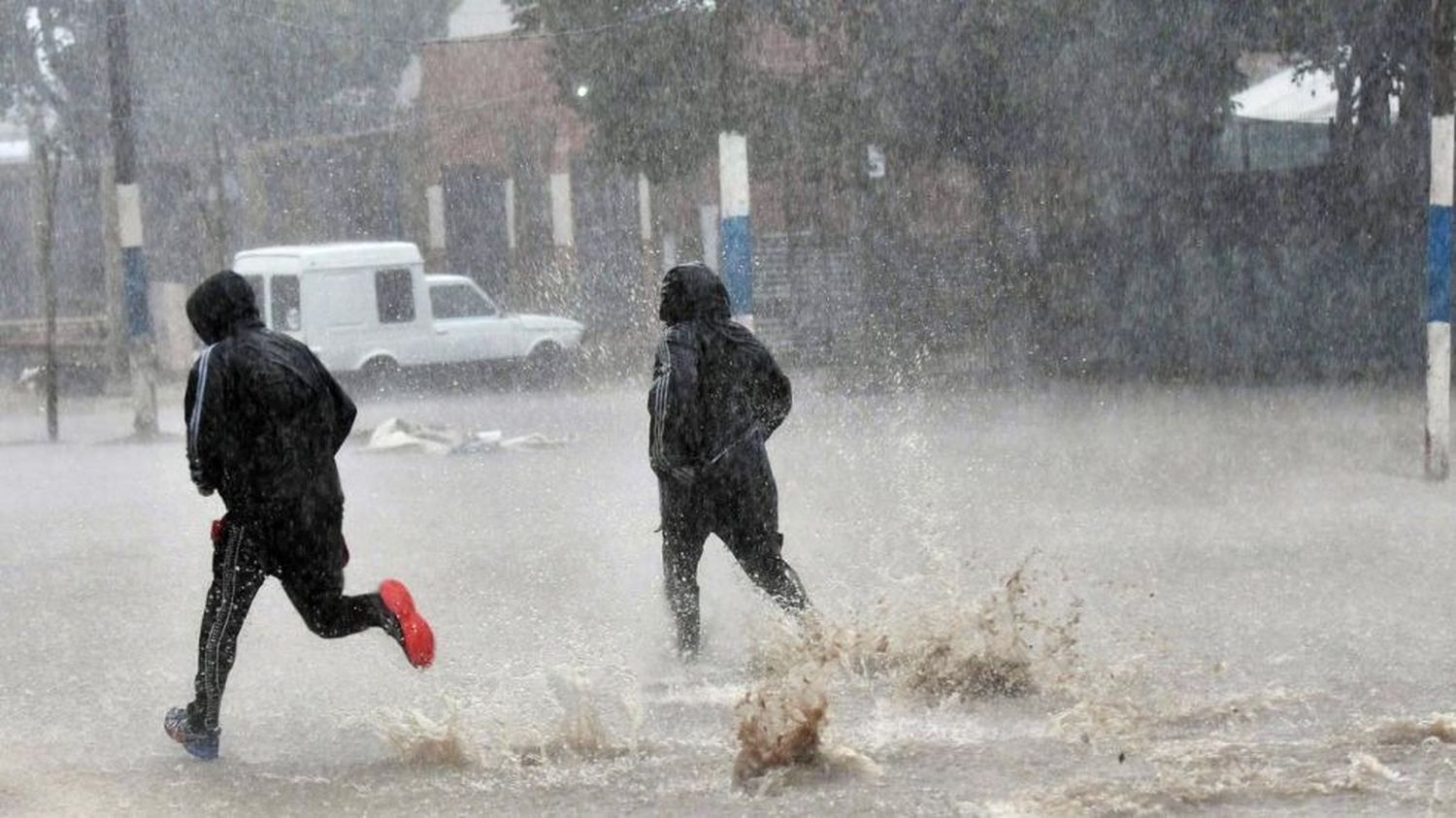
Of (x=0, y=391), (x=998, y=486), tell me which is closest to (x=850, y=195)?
(x=0, y=391)

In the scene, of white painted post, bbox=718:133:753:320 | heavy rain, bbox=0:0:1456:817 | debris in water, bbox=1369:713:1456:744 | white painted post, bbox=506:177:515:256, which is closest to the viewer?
debris in water, bbox=1369:713:1456:744

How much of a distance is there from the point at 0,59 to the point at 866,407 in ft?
88.8

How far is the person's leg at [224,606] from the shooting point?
6.07 m

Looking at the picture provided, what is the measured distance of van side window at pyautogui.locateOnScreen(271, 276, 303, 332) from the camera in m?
24.2

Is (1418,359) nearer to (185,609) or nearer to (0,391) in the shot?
(185,609)

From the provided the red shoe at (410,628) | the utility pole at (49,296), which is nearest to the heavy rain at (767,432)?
the red shoe at (410,628)

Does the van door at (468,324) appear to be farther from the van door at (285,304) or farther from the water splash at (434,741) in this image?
the water splash at (434,741)

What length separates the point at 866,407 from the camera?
19625 millimetres

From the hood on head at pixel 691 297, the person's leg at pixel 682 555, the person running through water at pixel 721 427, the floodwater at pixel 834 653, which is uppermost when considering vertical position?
the hood on head at pixel 691 297

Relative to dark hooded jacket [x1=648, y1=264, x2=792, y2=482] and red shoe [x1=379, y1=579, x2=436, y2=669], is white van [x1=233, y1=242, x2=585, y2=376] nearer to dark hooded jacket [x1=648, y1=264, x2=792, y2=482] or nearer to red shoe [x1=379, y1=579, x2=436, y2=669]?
dark hooded jacket [x1=648, y1=264, x2=792, y2=482]

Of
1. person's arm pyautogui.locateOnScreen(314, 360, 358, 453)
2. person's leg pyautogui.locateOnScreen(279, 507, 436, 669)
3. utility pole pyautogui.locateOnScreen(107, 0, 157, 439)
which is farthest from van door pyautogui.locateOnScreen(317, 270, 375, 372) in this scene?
person's leg pyautogui.locateOnScreen(279, 507, 436, 669)

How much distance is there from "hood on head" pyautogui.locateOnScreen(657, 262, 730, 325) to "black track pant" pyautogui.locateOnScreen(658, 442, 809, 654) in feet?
1.59

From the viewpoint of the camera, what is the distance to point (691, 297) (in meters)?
6.93

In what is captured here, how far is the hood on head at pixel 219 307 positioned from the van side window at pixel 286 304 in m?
18.4
